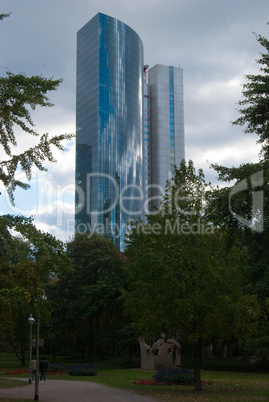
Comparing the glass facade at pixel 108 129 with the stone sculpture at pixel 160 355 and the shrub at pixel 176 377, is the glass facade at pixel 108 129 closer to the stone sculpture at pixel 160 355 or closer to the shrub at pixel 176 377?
the stone sculpture at pixel 160 355

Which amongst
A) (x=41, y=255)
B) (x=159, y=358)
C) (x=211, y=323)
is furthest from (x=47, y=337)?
(x=41, y=255)

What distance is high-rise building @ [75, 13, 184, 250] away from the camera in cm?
13788

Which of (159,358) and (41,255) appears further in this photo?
(159,358)

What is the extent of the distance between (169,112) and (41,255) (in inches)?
6522

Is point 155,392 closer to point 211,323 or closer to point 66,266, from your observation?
point 211,323

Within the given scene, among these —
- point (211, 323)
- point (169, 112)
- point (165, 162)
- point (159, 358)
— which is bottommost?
point (159, 358)

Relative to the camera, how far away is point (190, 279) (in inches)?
882

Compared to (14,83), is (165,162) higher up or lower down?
higher up

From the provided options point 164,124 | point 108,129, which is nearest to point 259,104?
point 108,129

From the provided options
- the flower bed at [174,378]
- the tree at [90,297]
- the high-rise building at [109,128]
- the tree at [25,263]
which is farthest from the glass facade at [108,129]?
the tree at [25,263]

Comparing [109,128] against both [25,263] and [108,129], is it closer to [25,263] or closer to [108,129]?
[108,129]

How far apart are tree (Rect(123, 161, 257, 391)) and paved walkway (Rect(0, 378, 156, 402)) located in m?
3.49

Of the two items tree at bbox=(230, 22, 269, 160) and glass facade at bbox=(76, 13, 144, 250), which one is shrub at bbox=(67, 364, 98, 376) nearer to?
tree at bbox=(230, 22, 269, 160)

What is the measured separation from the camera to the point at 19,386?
26.7m
